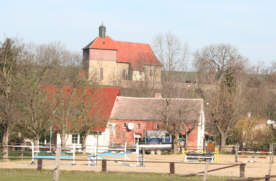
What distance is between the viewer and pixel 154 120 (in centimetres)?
5156

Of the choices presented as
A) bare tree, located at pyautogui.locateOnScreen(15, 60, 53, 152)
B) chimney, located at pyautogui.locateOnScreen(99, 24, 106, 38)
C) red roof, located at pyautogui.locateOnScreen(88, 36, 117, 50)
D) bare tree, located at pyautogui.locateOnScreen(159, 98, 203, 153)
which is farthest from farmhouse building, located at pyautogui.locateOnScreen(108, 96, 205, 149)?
chimney, located at pyautogui.locateOnScreen(99, 24, 106, 38)

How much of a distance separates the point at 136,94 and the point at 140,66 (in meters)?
32.3

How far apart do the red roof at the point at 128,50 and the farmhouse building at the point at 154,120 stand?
6307 cm

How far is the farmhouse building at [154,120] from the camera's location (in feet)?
155

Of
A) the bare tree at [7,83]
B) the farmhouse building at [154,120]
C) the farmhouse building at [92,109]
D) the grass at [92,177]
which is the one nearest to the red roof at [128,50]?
the farmhouse building at [154,120]

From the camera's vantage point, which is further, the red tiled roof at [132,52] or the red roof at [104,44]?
the red tiled roof at [132,52]

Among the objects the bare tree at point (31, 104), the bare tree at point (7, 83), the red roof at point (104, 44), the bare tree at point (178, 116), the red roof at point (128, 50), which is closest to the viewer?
the bare tree at point (7, 83)

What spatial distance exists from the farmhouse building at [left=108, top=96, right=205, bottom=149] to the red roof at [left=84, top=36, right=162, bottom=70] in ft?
207

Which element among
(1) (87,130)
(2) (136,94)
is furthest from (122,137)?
(2) (136,94)

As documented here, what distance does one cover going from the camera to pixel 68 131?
127ft

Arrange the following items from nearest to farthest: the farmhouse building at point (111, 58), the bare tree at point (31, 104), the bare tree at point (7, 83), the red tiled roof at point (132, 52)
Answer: the bare tree at point (7, 83) → the bare tree at point (31, 104) → the farmhouse building at point (111, 58) → the red tiled roof at point (132, 52)

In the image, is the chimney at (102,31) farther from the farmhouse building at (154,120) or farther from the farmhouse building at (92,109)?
the farmhouse building at (92,109)

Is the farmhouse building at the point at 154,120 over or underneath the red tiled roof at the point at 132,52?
underneath

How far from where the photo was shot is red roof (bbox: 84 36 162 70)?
125 meters
